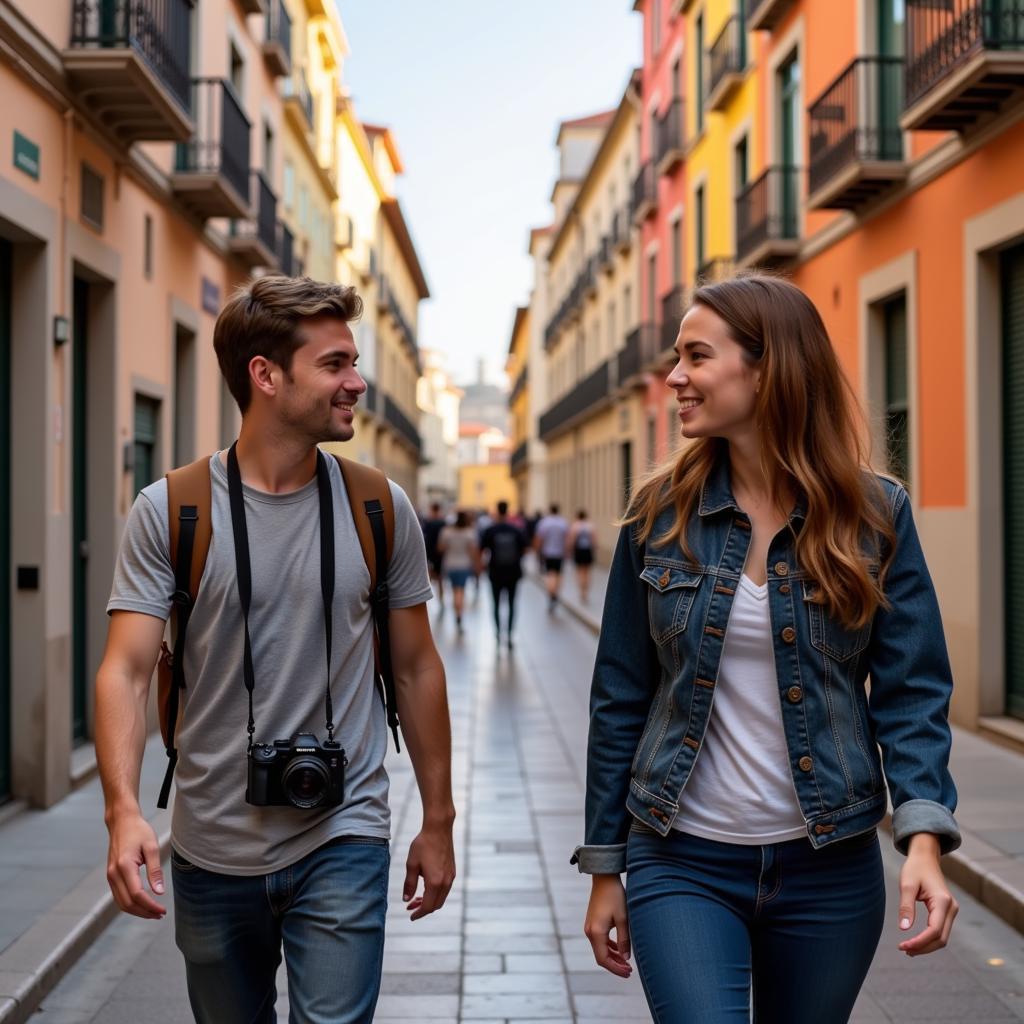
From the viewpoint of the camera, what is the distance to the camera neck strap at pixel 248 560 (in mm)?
2980

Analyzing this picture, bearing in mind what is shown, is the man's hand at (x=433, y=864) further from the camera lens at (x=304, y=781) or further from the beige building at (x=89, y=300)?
the beige building at (x=89, y=300)

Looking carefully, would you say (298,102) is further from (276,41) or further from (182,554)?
(182,554)

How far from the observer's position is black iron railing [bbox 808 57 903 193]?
45.8ft

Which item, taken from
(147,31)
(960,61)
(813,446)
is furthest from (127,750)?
(960,61)

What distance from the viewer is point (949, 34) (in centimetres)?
1141

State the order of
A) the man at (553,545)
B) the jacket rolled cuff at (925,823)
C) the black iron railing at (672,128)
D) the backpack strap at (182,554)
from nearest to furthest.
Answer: the jacket rolled cuff at (925,823) < the backpack strap at (182,554) < the man at (553,545) < the black iron railing at (672,128)

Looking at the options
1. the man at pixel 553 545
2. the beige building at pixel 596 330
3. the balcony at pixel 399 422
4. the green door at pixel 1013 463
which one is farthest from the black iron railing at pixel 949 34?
the balcony at pixel 399 422

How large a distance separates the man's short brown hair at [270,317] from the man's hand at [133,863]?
0.89 m

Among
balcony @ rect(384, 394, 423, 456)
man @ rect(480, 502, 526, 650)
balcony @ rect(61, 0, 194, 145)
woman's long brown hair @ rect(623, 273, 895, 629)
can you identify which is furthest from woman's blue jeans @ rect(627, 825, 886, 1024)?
balcony @ rect(384, 394, 423, 456)

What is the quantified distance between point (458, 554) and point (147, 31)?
39.3ft

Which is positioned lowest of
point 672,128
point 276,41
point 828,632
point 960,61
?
point 828,632

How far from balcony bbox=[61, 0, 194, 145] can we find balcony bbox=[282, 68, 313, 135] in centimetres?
1074

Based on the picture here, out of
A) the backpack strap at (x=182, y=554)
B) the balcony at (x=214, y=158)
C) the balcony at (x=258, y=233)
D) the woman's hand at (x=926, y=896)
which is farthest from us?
the balcony at (x=258, y=233)

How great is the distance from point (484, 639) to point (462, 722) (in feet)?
28.5
